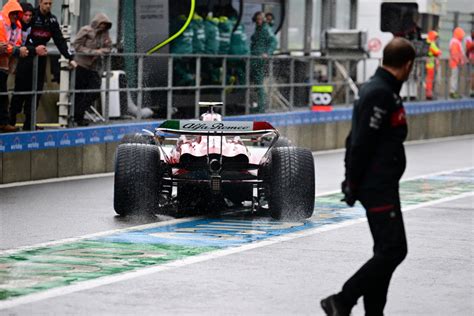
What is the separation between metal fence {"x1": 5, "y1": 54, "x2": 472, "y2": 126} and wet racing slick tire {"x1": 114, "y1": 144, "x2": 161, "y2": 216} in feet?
17.3

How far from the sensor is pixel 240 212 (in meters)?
16.1

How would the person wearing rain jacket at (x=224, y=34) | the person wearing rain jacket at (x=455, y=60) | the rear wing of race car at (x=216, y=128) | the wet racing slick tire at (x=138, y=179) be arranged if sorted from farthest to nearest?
1. the person wearing rain jacket at (x=455, y=60)
2. the person wearing rain jacket at (x=224, y=34)
3. the rear wing of race car at (x=216, y=128)
4. the wet racing slick tire at (x=138, y=179)

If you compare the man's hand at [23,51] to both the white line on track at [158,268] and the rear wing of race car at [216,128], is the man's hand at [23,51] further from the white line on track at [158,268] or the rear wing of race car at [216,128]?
the white line on track at [158,268]

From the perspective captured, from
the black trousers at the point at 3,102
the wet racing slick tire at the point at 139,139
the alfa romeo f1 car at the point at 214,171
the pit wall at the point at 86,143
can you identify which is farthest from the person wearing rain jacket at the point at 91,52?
the alfa romeo f1 car at the point at 214,171

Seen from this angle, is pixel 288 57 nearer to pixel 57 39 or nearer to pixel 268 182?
pixel 57 39

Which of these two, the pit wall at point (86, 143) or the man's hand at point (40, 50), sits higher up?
the man's hand at point (40, 50)

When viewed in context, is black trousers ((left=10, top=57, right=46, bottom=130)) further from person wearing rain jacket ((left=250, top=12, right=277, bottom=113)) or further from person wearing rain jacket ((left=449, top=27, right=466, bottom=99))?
person wearing rain jacket ((left=449, top=27, right=466, bottom=99))

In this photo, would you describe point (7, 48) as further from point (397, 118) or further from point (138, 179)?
point (397, 118)

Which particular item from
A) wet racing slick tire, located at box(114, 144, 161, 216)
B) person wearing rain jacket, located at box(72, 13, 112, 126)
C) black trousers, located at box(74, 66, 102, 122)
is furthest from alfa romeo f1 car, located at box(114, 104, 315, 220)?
person wearing rain jacket, located at box(72, 13, 112, 126)

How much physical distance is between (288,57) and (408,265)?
16.4 metres

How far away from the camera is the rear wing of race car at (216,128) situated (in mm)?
15242

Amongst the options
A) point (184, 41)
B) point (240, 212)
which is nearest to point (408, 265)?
point (240, 212)

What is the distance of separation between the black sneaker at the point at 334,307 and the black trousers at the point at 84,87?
13063 mm

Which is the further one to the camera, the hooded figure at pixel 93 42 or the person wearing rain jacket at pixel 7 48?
the hooded figure at pixel 93 42
